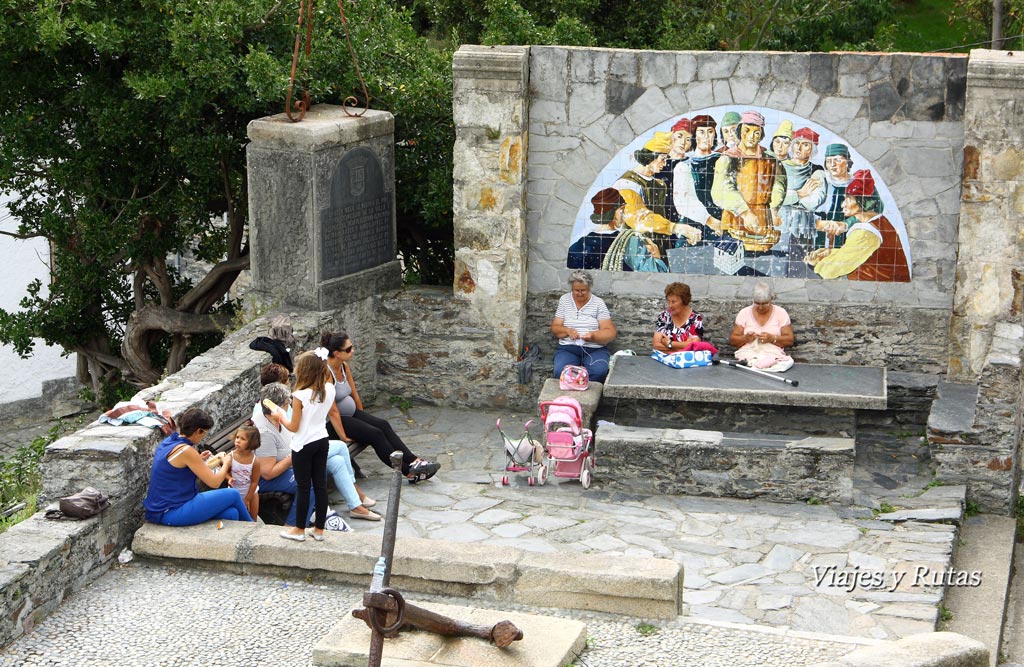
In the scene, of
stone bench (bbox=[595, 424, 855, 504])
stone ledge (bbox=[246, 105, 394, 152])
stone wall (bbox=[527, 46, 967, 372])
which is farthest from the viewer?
stone ledge (bbox=[246, 105, 394, 152])

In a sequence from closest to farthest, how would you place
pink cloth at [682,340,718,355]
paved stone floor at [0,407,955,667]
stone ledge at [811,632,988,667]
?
stone ledge at [811,632,988,667]
paved stone floor at [0,407,955,667]
pink cloth at [682,340,718,355]

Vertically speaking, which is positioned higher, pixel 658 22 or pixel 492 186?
pixel 658 22

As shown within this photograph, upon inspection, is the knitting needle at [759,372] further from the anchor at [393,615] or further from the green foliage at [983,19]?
the green foliage at [983,19]

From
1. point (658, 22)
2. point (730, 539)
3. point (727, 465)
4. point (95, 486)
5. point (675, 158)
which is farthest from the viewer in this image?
point (658, 22)

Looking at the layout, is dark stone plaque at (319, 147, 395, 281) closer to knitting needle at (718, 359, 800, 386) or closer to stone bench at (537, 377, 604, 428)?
stone bench at (537, 377, 604, 428)

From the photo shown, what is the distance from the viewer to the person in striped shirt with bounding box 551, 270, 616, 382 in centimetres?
1035

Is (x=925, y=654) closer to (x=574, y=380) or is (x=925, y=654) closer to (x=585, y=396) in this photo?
(x=585, y=396)

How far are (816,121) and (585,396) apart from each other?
103 inches

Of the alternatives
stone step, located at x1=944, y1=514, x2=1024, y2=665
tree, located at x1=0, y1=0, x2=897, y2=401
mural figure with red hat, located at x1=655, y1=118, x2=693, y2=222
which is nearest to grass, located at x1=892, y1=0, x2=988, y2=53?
tree, located at x1=0, y1=0, x2=897, y2=401

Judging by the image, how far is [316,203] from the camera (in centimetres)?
1018

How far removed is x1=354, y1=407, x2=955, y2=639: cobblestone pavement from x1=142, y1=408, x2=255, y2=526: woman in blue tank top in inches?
42.3

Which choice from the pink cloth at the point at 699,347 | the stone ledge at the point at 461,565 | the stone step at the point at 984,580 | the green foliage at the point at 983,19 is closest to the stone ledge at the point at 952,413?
the stone step at the point at 984,580

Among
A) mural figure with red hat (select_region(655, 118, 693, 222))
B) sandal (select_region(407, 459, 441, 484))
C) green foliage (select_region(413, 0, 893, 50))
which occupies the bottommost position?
sandal (select_region(407, 459, 441, 484))

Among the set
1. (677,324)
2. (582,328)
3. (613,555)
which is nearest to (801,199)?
(677,324)
